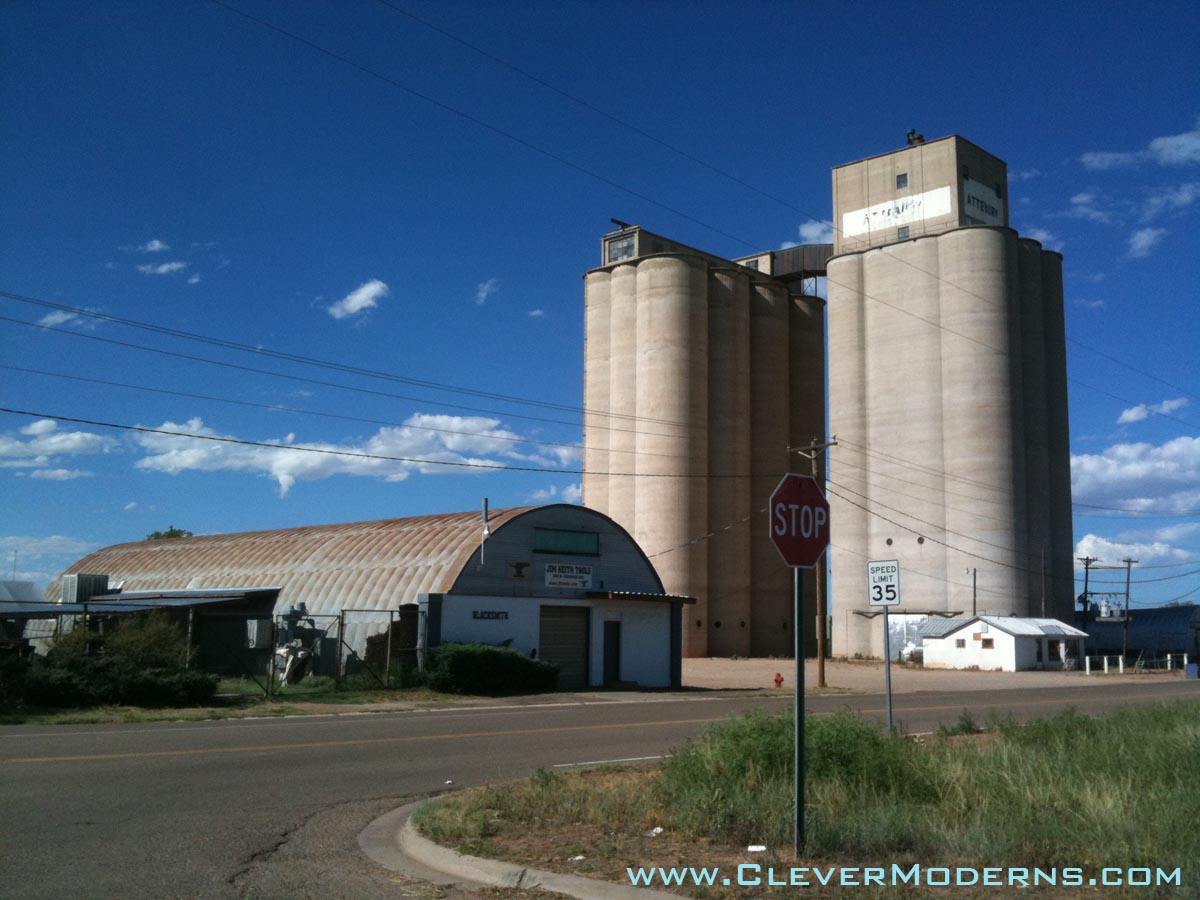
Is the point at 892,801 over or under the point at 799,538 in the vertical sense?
under

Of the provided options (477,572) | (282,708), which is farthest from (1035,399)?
(282,708)

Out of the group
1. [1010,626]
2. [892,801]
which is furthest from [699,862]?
[1010,626]

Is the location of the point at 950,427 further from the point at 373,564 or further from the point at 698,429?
the point at 373,564

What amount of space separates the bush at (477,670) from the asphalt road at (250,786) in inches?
218

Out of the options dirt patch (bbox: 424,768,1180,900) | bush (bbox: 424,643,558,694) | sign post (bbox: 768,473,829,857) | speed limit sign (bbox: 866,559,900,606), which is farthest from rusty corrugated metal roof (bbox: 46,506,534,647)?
sign post (bbox: 768,473,829,857)

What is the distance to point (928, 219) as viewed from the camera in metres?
77.0

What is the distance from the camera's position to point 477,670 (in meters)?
31.2

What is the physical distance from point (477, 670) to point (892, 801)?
74.7 ft

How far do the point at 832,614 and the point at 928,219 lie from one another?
96.9 feet

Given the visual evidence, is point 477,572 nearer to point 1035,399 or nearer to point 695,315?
point 695,315

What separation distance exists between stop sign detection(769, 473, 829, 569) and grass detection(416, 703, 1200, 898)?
219 cm

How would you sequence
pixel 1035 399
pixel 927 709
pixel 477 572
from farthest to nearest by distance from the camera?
pixel 1035 399, pixel 477 572, pixel 927 709

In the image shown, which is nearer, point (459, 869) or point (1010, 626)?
point (459, 869)

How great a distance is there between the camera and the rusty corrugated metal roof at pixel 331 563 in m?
34.5
